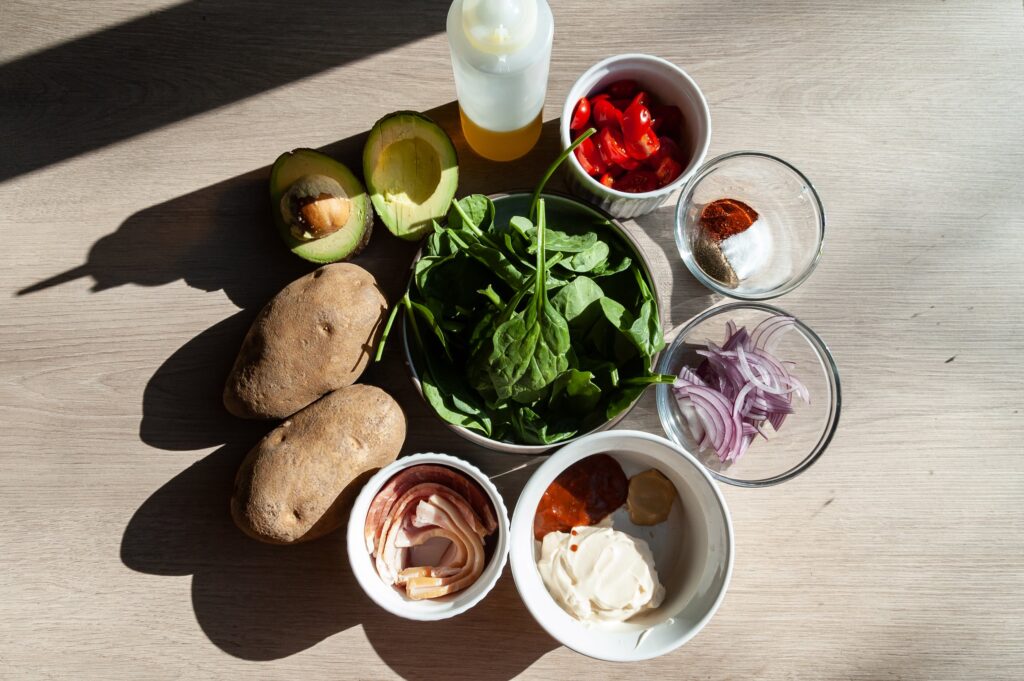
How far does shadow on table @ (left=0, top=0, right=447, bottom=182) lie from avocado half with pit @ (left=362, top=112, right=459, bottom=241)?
0.60ft

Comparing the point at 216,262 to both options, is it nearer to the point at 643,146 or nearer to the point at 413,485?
the point at 413,485

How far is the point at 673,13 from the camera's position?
3.28 feet

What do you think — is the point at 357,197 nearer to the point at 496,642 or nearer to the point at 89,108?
the point at 89,108

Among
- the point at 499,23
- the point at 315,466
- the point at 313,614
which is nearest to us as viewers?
the point at 499,23

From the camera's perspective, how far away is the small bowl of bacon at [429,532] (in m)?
0.83

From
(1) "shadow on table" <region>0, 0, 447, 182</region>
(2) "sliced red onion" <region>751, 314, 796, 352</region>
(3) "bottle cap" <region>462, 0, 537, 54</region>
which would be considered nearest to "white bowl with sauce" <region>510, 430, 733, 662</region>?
(2) "sliced red onion" <region>751, 314, 796, 352</region>

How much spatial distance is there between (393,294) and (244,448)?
298 millimetres

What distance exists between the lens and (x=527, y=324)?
795mm

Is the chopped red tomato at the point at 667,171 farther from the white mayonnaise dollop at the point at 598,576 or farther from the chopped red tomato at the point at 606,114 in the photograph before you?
the white mayonnaise dollop at the point at 598,576

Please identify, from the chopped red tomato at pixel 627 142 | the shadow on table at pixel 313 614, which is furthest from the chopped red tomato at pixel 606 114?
the shadow on table at pixel 313 614

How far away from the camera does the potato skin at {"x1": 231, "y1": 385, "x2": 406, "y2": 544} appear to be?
837 mm

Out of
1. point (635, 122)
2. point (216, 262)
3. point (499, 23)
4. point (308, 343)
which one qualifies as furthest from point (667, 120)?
point (216, 262)

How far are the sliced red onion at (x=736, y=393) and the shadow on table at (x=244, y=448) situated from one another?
27 centimetres

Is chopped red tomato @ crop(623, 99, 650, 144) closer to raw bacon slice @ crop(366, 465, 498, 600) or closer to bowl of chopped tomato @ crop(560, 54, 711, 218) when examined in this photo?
bowl of chopped tomato @ crop(560, 54, 711, 218)
